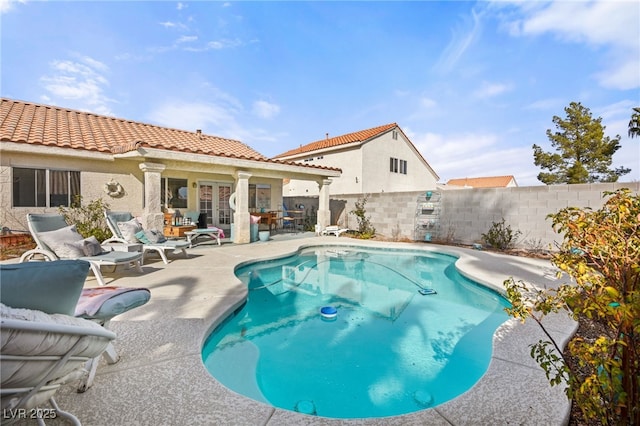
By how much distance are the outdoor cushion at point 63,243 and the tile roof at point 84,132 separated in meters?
3.89

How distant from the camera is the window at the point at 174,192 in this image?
1322 centimetres

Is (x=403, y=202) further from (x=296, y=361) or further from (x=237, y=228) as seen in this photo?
(x=296, y=361)

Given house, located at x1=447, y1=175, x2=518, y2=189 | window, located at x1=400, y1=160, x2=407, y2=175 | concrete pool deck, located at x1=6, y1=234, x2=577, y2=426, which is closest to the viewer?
concrete pool deck, located at x1=6, y1=234, x2=577, y2=426

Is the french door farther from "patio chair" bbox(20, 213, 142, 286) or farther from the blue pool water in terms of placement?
"patio chair" bbox(20, 213, 142, 286)

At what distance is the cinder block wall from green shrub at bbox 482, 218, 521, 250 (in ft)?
0.49

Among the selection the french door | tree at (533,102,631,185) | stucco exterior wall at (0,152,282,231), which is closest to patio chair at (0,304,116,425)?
stucco exterior wall at (0,152,282,231)

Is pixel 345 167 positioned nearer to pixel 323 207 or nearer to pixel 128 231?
pixel 323 207

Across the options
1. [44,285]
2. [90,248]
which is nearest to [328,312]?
[44,285]

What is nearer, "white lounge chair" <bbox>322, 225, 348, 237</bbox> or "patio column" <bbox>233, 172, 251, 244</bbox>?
"patio column" <bbox>233, 172, 251, 244</bbox>

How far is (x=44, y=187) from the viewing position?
9297mm

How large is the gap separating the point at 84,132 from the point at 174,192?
13.0 ft

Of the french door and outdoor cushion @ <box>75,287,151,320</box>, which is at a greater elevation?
the french door

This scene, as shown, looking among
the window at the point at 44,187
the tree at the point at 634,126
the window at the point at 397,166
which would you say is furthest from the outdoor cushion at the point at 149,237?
the tree at the point at 634,126

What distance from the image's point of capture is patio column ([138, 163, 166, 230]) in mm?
9359
